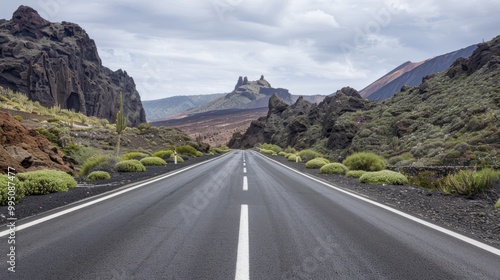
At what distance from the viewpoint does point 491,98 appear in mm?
28203

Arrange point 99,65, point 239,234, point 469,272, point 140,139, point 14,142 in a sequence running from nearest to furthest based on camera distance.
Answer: point 469,272, point 239,234, point 14,142, point 140,139, point 99,65

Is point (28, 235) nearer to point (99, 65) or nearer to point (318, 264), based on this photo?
point (318, 264)

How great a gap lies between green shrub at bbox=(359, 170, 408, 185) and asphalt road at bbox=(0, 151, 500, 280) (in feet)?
19.3

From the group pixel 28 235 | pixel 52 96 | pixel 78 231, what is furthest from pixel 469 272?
pixel 52 96

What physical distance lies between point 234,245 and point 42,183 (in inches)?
279

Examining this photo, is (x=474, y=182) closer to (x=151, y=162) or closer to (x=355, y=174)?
A: (x=355, y=174)

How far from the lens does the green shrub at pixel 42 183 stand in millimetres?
9193

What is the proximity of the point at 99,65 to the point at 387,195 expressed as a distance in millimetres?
114039

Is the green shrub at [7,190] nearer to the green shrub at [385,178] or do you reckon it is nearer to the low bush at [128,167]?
the low bush at [128,167]

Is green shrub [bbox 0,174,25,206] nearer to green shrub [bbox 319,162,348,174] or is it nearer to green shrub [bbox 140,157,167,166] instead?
green shrub [bbox 140,157,167,166]

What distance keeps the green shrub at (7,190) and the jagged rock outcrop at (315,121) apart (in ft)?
121

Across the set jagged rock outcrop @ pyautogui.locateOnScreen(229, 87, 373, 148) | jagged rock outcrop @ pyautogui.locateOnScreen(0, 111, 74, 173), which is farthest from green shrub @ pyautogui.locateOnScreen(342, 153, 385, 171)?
jagged rock outcrop @ pyautogui.locateOnScreen(229, 87, 373, 148)

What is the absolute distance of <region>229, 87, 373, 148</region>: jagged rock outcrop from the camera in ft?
146

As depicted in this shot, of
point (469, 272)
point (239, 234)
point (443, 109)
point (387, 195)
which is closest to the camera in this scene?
point (469, 272)
